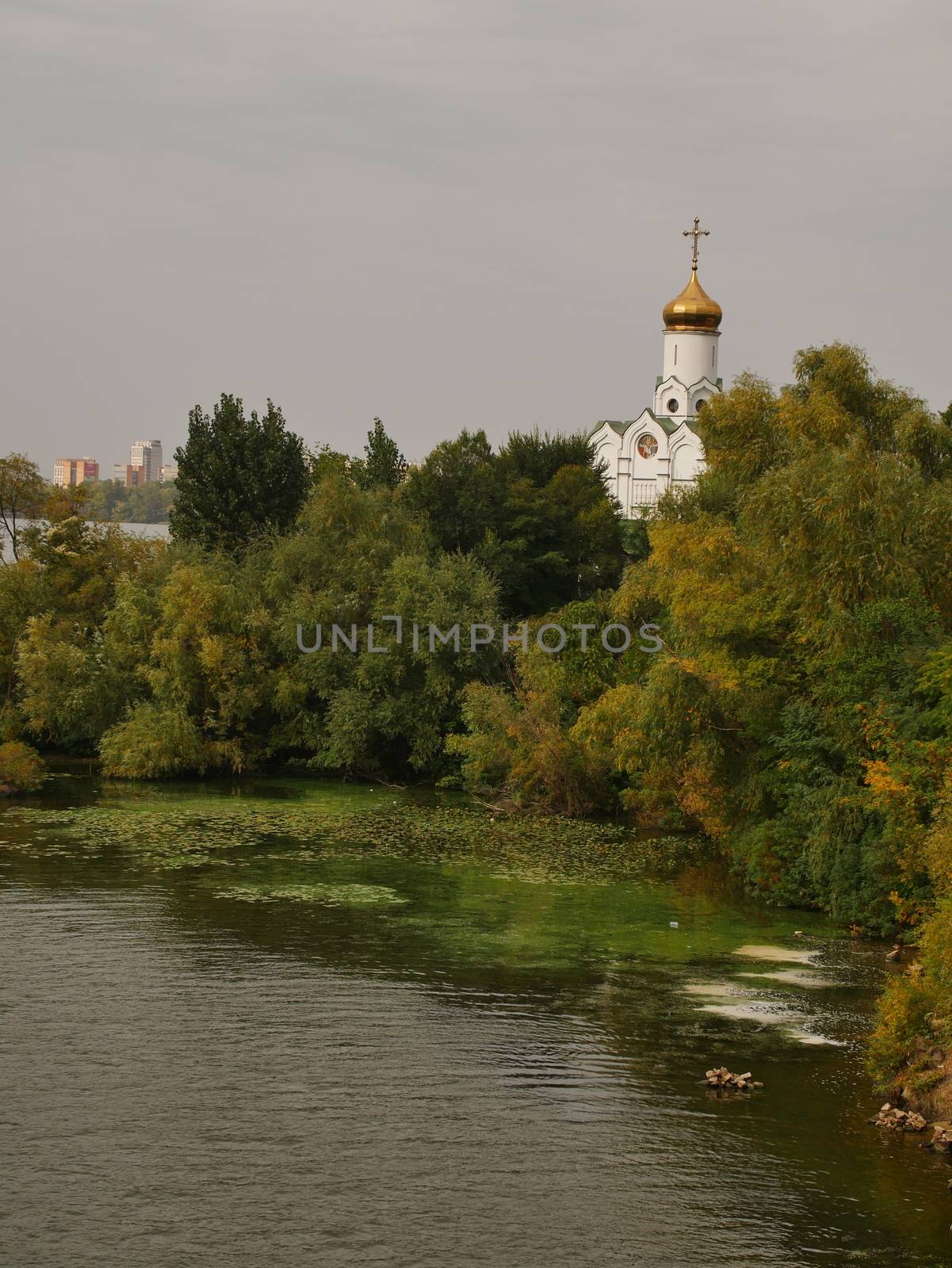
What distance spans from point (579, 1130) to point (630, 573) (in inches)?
688

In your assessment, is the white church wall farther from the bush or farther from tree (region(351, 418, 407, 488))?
the bush

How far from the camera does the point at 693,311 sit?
203 feet

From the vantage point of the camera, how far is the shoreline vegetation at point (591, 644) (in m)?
21.6

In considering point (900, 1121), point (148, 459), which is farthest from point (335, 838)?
point (148, 459)

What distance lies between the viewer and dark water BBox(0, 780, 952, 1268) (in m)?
12.0

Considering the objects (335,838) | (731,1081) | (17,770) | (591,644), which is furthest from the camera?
(591,644)

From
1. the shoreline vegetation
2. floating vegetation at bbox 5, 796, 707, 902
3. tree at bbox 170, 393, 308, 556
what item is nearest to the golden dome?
the shoreline vegetation

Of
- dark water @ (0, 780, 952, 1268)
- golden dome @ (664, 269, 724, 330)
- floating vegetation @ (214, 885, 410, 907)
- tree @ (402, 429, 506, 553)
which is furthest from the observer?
golden dome @ (664, 269, 724, 330)

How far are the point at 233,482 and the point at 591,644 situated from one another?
15.9 m

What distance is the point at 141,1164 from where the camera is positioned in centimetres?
1302

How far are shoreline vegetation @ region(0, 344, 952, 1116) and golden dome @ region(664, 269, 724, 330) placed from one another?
582 inches

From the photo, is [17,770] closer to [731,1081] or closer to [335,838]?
[335,838]

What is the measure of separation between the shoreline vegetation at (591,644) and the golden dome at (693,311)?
14780 mm

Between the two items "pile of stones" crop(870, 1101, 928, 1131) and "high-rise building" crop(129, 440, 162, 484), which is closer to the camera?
"pile of stones" crop(870, 1101, 928, 1131)
